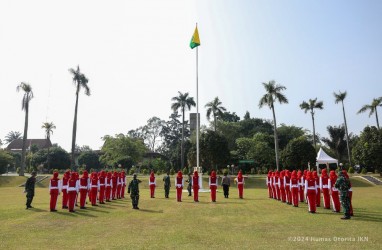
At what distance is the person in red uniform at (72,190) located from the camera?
1491 cm

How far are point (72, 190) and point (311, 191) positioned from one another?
10828mm

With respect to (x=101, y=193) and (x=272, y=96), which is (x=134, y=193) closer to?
(x=101, y=193)

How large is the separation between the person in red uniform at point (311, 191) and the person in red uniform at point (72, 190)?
10.5m

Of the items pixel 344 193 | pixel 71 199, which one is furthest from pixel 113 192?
pixel 344 193

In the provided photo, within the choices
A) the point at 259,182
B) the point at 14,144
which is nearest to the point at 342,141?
the point at 259,182

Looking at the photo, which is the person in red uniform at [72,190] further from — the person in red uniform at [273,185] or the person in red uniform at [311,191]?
the person in red uniform at [273,185]

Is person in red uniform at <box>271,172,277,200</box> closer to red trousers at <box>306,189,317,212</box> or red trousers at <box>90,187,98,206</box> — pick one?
red trousers at <box>306,189,317,212</box>

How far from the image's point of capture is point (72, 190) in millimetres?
15258

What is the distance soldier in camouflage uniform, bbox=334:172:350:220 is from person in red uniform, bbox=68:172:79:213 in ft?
37.3

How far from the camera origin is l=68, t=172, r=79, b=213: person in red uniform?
1491 centimetres

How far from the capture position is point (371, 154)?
1715 inches

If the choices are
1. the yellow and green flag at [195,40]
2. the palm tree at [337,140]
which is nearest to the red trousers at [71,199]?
the yellow and green flag at [195,40]

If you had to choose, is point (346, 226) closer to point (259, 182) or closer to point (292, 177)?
point (292, 177)

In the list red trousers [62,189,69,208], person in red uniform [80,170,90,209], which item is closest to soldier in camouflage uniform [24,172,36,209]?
red trousers [62,189,69,208]
